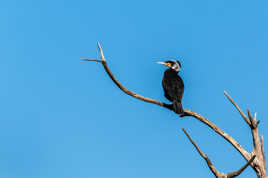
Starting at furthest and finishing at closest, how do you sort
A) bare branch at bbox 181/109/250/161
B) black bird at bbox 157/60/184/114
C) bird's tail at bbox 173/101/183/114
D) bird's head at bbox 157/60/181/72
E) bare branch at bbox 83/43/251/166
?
bird's head at bbox 157/60/181/72, black bird at bbox 157/60/184/114, bird's tail at bbox 173/101/183/114, bare branch at bbox 181/109/250/161, bare branch at bbox 83/43/251/166

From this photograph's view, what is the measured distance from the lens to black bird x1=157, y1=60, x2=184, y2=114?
10506 mm

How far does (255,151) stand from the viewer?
775 cm

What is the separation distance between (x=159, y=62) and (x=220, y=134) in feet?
19.6

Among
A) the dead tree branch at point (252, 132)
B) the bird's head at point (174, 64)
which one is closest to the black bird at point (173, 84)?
the bird's head at point (174, 64)

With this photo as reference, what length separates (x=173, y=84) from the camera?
11.4 m

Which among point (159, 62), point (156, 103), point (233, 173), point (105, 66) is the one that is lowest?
point (233, 173)

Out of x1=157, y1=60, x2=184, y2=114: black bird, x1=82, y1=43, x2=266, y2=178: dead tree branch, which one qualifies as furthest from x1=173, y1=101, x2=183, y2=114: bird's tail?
x1=82, y1=43, x2=266, y2=178: dead tree branch

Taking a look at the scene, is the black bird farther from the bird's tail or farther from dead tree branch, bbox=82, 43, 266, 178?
dead tree branch, bbox=82, 43, 266, 178

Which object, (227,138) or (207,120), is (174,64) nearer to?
(207,120)

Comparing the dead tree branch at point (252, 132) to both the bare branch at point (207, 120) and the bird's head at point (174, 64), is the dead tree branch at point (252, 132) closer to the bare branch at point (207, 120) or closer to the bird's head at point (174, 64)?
the bare branch at point (207, 120)

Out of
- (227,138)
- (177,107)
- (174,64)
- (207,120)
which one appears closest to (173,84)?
(174,64)

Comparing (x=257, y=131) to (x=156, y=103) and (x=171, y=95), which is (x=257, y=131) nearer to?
(x=156, y=103)

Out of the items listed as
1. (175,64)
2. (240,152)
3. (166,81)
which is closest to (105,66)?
(240,152)

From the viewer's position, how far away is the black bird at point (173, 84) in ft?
34.5
